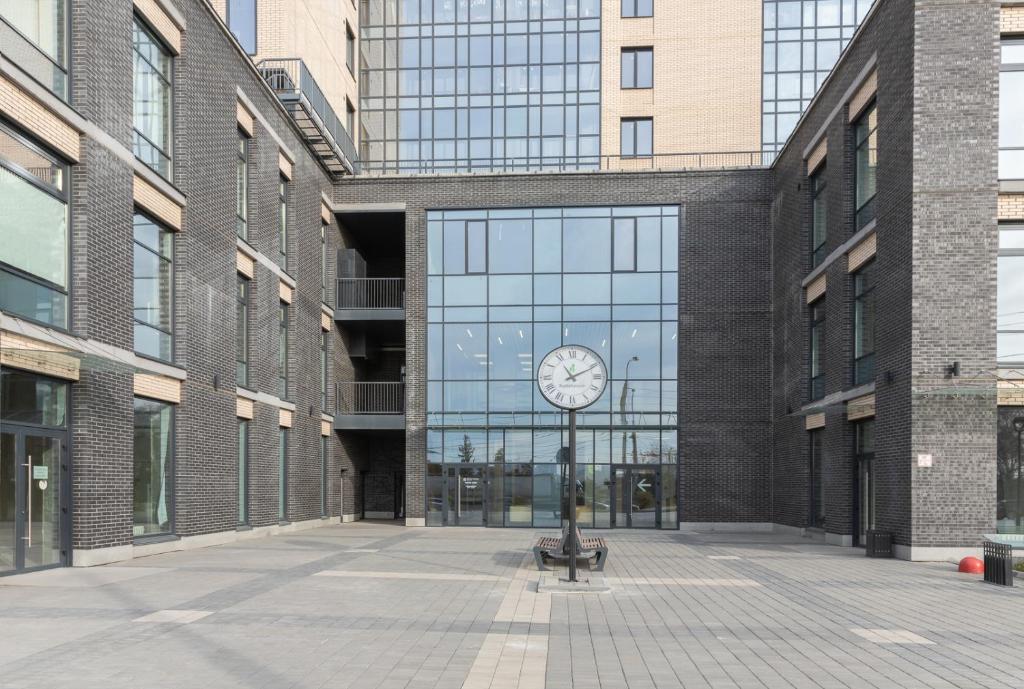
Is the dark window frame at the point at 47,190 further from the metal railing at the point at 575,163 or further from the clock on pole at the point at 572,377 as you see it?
the metal railing at the point at 575,163

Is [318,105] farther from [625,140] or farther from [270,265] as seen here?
[625,140]

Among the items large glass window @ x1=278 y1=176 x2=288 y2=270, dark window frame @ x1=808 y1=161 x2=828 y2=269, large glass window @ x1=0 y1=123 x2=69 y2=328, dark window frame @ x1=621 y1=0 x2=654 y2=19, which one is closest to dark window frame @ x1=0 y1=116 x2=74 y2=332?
large glass window @ x1=0 y1=123 x2=69 y2=328

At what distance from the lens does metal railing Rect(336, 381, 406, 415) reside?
30.3 metres

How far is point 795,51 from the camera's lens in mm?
38469

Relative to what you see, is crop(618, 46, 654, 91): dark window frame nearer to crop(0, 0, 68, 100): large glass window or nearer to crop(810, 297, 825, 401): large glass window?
crop(810, 297, 825, 401): large glass window

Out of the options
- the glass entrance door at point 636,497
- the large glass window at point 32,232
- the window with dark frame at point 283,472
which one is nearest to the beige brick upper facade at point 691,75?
the glass entrance door at point 636,497

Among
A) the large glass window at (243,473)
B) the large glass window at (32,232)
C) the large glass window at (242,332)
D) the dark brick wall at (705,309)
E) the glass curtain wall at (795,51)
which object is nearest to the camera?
the large glass window at (32,232)

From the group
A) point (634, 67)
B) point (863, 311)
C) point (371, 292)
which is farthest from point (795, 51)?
point (863, 311)

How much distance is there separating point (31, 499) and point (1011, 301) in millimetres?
17234

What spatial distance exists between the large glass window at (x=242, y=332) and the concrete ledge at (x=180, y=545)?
3594 millimetres

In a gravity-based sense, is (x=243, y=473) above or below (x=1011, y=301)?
below

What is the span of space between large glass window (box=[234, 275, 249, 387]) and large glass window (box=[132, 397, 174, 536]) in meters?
3.81

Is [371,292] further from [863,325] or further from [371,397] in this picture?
[863,325]

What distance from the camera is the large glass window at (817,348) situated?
23.5 m
